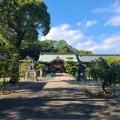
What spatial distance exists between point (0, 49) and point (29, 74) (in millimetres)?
15990

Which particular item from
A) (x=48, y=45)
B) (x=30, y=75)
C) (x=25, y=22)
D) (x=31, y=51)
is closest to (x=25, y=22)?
(x=25, y=22)

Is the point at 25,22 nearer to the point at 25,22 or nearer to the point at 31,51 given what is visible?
the point at 25,22

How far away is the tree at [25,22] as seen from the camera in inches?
1034

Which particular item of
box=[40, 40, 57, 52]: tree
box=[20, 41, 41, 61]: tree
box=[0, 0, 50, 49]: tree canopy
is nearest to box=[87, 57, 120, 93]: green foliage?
box=[0, 0, 50, 49]: tree canopy

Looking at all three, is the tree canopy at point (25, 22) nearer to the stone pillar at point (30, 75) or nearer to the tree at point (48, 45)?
the stone pillar at point (30, 75)

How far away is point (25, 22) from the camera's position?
2756cm

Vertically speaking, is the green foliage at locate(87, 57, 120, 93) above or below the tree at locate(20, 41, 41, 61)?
below

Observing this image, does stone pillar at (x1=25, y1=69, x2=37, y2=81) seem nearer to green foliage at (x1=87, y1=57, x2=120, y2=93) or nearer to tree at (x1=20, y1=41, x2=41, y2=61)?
green foliage at (x1=87, y1=57, x2=120, y2=93)

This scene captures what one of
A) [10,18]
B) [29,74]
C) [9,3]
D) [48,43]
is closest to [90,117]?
[9,3]

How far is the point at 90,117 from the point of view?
30.1 ft

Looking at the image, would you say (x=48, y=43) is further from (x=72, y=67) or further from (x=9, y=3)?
(x=9, y=3)

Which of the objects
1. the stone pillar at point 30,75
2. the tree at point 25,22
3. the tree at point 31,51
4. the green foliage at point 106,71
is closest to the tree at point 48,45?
the tree at point 31,51

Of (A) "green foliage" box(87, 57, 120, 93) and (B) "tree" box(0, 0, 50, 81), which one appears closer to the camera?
(A) "green foliage" box(87, 57, 120, 93)

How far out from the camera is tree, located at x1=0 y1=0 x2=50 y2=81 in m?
26.3
